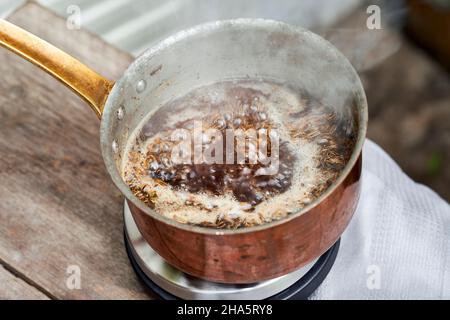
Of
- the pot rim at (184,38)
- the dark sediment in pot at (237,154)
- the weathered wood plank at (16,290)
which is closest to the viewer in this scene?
the pot rim at (184,38)

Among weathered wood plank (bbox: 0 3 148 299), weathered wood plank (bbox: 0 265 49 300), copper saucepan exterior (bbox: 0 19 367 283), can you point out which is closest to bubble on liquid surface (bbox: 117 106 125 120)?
copper saucepan exterior (bbox: 0 19 367 283)

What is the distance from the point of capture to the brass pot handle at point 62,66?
48.9 inches

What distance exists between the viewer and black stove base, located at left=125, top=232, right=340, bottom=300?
1.28m

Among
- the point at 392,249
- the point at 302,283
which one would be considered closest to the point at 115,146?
the point at 302,283

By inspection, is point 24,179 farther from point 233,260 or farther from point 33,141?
point 233,260

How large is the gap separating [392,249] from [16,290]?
0.80 m

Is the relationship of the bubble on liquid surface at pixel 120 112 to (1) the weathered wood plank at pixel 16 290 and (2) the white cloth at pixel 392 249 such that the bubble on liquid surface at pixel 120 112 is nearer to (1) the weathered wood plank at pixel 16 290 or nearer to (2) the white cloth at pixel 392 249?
(1) the weathered wood plank at pixel 16 290

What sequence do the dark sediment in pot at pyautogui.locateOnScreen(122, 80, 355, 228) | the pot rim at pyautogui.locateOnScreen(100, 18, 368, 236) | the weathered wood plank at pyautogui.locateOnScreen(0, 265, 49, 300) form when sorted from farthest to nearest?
the weathered wood plank at pyautogui.locateOnScreen(0, 265, 49, 300) < the dark sediment in pot at pyautogui.locateOnScreen(122, 80, 355, 228) < the pot rim at pyautogui.locateOnScreen(100, 18, 368, 236)

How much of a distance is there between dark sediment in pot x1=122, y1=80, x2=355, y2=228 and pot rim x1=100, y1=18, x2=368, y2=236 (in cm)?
13

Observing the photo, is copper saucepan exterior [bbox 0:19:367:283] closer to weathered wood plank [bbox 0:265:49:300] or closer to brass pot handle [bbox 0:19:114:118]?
brass pot handle [bbox 0:19:114:118]

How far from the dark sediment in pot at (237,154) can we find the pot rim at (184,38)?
134 millimetres

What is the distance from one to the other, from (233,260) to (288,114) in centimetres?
41

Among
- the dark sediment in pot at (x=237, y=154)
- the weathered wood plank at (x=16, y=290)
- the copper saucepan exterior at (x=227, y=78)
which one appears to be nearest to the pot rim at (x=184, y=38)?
the copper saucepan exterior at (x=227, y=78)
